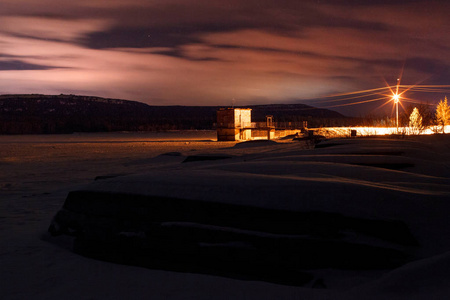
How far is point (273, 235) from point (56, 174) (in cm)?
1161

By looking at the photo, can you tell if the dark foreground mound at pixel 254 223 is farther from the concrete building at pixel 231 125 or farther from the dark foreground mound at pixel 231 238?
the concrete building at pixel 231 125

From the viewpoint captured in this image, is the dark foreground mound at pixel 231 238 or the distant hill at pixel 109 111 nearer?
the dark foreground mound at pixel 231 238

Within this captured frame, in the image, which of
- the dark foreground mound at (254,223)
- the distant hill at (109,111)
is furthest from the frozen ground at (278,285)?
the distant hill at (109,111)

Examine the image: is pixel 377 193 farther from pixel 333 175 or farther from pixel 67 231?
pixel 67 231

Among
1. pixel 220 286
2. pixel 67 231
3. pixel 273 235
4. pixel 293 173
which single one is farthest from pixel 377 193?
pixel 67 231

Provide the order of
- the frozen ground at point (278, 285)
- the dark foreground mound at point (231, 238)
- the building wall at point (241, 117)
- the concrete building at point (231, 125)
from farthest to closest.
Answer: the building wall at point (241, 117) < the concrete building at point (231, 125) < the dark foreground mound at point (231, 238) < the frozen ground at point (278, 285)

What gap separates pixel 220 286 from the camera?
2.58m

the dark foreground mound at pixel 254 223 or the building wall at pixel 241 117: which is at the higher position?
the building wall at pixel 241 117

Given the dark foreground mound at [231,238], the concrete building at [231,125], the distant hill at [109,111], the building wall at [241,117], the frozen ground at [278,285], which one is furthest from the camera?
the distant hill at [109,111]

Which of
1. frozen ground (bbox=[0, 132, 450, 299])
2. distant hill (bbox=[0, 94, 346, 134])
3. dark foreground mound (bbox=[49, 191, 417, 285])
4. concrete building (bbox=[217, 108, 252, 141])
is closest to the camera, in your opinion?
frozen ground (bbox=[0, 132, 450, 299])

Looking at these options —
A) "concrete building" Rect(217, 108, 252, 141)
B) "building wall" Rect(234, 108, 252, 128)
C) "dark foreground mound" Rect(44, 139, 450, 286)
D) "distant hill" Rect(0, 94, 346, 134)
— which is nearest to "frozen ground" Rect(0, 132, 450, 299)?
"dark foreground mound" Rect(44, 139, 450, 286)

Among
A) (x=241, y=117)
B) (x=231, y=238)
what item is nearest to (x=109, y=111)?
(x=241, y=117)

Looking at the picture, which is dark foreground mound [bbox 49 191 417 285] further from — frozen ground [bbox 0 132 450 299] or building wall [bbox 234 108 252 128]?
building wall [bbox 234 108 252 128]

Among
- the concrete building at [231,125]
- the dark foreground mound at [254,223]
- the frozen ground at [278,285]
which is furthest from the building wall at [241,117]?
the dark foreground mound at [254,223]
